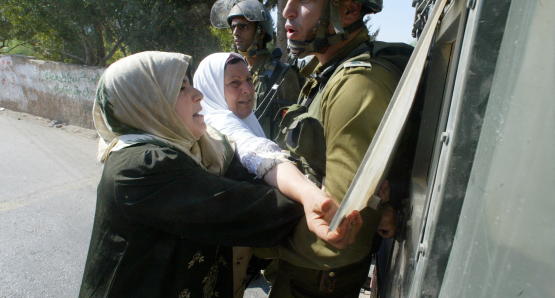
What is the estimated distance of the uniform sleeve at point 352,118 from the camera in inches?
46.6

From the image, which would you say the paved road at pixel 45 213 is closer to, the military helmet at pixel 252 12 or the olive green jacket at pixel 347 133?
the olive green jacket at pixel 347 133

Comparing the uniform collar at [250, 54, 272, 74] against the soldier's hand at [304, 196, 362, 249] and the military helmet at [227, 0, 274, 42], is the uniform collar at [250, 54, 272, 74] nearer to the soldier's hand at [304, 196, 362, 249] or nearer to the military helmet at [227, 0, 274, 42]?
the military helmet at [227, 0, 274, 42]

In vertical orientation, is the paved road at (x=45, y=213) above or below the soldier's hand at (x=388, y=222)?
below

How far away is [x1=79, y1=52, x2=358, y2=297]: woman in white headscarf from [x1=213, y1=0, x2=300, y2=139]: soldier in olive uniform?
6.68 feet

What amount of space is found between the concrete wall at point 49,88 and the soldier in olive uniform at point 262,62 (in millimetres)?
4721

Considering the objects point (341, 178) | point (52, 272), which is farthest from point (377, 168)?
point (52, 272)

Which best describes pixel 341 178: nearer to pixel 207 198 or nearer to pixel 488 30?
pixel 207 198

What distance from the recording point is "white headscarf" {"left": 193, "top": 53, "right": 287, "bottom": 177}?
1.58m

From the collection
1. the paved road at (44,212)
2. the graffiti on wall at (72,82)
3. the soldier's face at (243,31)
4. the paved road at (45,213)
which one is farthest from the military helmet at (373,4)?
the graffiti on wall at (72,82)

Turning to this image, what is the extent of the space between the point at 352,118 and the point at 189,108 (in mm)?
707

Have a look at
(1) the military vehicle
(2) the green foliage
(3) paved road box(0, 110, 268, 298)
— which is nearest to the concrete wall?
(3) paved road box(0, 110, 268, 298)

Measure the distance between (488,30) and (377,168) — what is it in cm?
41

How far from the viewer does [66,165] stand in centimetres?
564

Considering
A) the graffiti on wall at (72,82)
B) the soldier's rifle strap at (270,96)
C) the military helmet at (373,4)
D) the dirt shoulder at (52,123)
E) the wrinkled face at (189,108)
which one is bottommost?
the dirt shoulder at (52,123)
